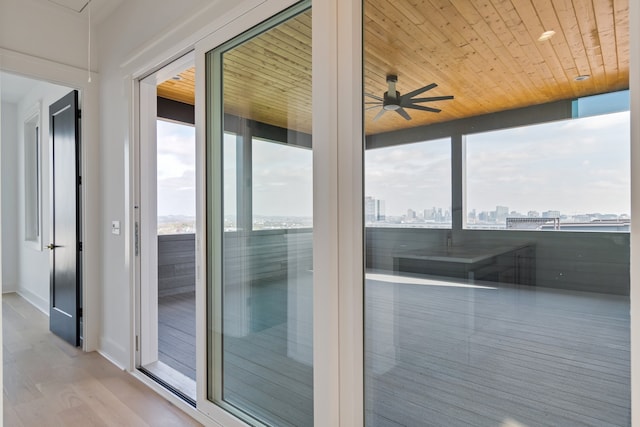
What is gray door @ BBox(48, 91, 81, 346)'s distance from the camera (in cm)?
350

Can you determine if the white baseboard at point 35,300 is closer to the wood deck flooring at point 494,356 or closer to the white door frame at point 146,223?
the white door frame at point 146,223

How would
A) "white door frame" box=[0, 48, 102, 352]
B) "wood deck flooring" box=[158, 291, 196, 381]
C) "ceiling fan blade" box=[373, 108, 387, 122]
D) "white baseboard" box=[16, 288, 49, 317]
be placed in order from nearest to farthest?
1. "ceiling fan blade" box=[373, 108, 387, 122]
2. "wood deck flooring" box=[158, 291, 196, 381]
3. "white door frame" box=[0, 48, 102, 352]
4. "white baseboard" box=[16, 288, 49, 317]

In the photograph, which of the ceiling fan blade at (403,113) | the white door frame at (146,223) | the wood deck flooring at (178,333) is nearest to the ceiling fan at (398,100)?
the ceiling fan blade at (403,113)

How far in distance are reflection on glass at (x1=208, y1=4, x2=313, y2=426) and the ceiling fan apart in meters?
0.38

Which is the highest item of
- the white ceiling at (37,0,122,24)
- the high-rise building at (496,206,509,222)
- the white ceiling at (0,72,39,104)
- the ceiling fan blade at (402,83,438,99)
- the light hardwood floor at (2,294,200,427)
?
the white ceiling at (37,0,122,24)

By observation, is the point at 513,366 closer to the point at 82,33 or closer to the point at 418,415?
the point at 418,415

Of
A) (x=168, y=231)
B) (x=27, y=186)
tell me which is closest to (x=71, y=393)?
(x=168, y=231)

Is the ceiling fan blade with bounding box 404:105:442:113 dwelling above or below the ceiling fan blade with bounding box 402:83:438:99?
below

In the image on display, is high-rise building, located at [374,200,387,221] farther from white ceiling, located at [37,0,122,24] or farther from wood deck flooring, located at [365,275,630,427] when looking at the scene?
white ceiling, located at [37,0,122,24]

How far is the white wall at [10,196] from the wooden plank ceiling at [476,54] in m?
5.71

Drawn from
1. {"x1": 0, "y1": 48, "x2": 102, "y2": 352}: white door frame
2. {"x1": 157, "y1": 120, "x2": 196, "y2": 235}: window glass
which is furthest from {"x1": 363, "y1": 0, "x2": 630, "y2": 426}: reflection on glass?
{"x1": 157, "y1": 120, "x2": 196, "y2": 235}: window glass

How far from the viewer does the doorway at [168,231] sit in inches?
118

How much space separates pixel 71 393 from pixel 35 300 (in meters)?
3.26

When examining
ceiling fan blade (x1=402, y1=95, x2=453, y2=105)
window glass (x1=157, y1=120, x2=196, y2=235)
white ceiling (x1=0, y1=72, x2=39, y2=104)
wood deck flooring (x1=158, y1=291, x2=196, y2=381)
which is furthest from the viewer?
window glass (x1=157, y1=120, x2=196, y2=235)
